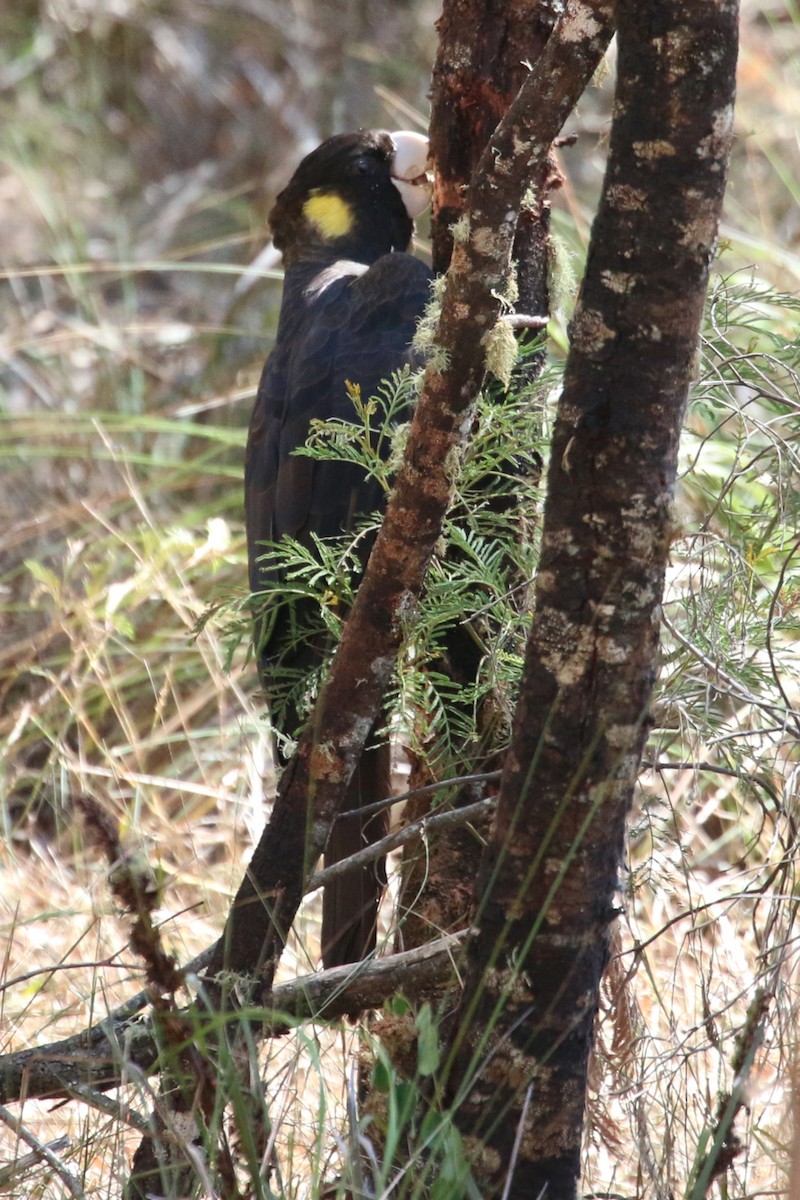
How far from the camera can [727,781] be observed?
2.69 metres

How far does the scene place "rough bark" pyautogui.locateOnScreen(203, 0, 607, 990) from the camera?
1.39 m

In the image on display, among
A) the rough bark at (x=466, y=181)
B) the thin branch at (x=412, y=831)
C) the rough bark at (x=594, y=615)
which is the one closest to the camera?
the rough bark at (x=594, y=615)

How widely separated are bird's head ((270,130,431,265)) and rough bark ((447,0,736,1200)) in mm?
1731

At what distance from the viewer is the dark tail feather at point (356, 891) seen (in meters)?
2.07

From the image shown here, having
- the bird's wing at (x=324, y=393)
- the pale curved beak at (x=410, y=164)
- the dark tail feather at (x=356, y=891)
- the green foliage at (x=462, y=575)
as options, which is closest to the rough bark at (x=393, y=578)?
the green foliage at (x=462, y=575)

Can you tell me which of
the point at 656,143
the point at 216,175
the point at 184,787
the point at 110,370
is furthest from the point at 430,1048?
the point at 216,175

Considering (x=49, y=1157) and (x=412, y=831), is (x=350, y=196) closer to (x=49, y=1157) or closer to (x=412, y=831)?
(x=412, y=831)

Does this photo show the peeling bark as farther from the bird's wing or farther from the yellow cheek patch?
the yellow cheek patch

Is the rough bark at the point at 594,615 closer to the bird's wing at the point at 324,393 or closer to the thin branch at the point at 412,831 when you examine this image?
the thin branch at the point at 412,831

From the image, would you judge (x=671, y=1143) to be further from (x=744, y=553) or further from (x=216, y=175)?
(x=216, y=175)

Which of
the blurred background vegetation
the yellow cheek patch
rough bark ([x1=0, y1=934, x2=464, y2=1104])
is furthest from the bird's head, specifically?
rough bark ([x1=0, y1=934, x2=464, y2=1104])

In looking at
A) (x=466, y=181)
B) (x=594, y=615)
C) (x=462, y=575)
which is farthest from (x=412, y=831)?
(x=466, y=181)

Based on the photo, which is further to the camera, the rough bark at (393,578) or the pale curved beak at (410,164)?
the pale curved beak at (410,164)

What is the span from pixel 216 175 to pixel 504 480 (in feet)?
15.8
